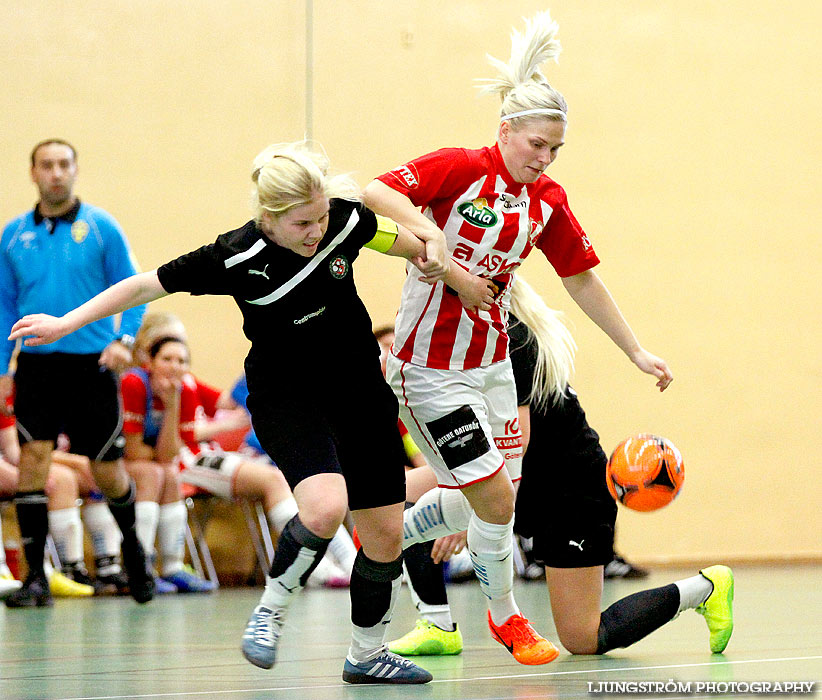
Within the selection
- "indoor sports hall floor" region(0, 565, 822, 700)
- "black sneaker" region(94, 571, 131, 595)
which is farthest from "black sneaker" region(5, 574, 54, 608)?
"black sneaker" region(94, 571, 131, 595)

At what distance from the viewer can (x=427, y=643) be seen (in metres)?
4.09

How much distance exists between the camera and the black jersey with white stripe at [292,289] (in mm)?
3238

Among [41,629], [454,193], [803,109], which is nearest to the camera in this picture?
[454,193]

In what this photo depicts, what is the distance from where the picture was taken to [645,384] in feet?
32.1

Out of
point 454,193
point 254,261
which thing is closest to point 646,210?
point 454,193

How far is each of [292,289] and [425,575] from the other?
137 centimetres

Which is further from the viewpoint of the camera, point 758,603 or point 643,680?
point 758,603

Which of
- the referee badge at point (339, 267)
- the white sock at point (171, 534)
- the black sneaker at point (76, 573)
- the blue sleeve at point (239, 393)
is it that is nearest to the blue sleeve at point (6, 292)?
the black sneaker at point (76, 573)

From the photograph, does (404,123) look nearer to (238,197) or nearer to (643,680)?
(238,197)

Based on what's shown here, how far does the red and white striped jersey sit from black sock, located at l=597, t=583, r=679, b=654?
89 centimetres

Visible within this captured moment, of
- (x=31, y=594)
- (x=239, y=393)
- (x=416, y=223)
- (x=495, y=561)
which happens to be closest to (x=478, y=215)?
(x=416, y=223)

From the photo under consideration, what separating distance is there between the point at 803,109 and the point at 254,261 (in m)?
8.03

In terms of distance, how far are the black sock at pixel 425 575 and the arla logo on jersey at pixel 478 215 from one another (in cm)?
114
